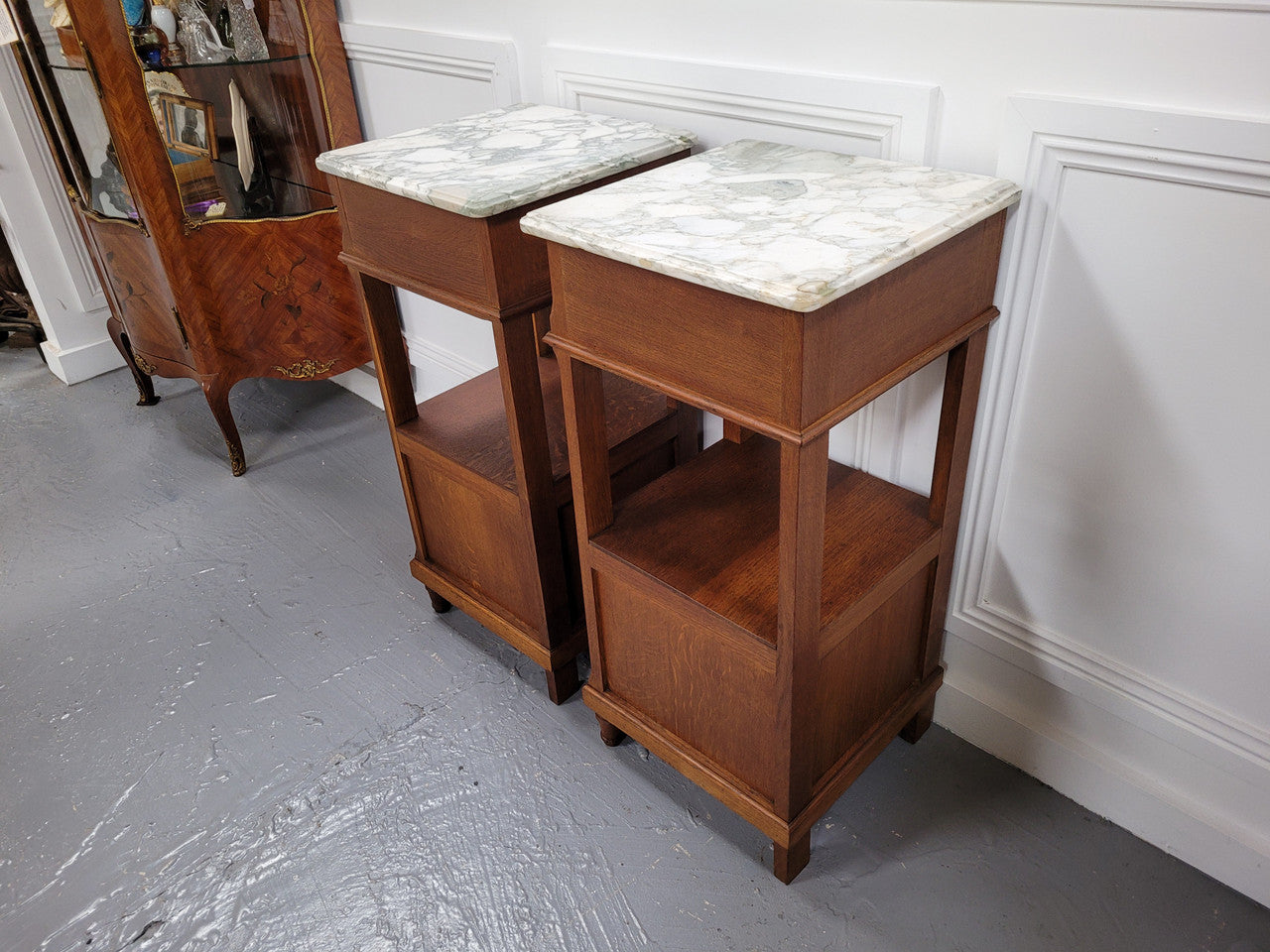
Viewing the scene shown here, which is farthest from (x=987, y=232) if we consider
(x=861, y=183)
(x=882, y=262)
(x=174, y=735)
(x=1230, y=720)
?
(x=174, y=735)

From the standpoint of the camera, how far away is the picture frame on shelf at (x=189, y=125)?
223cm

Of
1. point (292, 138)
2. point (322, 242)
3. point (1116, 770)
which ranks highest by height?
point (292, 138)

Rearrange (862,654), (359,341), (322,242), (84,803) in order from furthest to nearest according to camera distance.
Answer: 1. (359,341)
2. (322,242)
3. (84,803)
4. (862,654)

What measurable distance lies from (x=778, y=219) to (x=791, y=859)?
0.96m

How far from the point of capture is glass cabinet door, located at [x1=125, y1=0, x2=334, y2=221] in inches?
87.3

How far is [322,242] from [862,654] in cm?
180

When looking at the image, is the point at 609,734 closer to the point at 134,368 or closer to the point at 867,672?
the point at 867,672

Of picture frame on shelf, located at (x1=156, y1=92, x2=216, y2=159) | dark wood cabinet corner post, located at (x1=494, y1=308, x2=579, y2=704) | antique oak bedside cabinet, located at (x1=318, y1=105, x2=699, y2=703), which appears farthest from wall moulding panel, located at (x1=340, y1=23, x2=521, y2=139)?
dark wood cabinet corner post, located at (x1=494, y1=308, x2=579, y2=704)

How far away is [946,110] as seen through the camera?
1.34m

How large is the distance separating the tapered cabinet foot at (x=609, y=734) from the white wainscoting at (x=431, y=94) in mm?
1079

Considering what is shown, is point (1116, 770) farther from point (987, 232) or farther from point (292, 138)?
point (292, 138)

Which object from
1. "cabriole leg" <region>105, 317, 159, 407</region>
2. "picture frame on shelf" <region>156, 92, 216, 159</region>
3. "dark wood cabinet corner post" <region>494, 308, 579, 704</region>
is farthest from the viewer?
"cabriole leg" <region>105, 317, 159, 407</region>

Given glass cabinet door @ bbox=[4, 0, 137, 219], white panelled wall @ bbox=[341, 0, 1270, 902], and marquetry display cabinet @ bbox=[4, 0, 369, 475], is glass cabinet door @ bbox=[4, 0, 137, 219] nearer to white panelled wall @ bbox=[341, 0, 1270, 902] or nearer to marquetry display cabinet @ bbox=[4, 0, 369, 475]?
marquetry display cabinet @ bbox=[4, 0, 369, 475]

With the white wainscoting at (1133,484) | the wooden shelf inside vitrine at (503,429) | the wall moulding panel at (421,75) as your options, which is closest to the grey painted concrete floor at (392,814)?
the white wainscoting at (1133,484)
